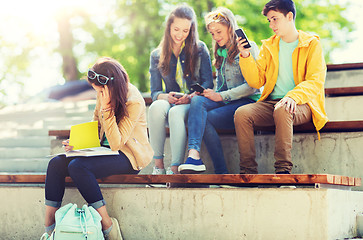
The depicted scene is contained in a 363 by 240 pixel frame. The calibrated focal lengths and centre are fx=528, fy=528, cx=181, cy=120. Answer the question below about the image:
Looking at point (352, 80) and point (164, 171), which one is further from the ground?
point (352, 80)

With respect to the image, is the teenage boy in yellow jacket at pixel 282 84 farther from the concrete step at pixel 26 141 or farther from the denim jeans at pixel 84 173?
the concrete step at pixel 26 141

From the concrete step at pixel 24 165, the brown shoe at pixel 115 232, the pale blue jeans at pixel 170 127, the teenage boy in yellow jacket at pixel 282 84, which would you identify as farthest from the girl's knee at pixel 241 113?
the concrete step at pixel 24 165

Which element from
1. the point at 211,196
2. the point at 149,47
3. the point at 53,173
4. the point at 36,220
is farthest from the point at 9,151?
the point at 149,47

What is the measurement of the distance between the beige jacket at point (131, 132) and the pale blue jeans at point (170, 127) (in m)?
0.29

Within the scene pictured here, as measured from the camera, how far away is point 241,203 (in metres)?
3.80

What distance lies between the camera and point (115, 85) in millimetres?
4023

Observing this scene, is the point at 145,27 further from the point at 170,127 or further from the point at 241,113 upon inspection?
the point at 241,113

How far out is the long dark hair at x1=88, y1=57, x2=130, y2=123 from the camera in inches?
158

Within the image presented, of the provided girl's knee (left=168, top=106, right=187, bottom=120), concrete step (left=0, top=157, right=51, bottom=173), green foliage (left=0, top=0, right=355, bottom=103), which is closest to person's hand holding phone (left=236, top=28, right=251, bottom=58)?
girl's knee (left=168, top=106, right=187, bottom=120)

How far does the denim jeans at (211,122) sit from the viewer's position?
4.33 meters

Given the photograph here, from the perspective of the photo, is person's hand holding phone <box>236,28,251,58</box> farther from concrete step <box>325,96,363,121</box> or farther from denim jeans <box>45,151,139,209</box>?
concrete step <box>325,96,363,121</box>

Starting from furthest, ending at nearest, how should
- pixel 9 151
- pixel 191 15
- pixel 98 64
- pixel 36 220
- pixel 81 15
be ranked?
pixel 81 15 < pixel 9 151 < pixel 191 15 < pixel 36 220 < pixel 98 64

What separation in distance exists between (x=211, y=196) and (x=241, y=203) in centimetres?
23

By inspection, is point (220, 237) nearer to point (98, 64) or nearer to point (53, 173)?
point (53, 173)
